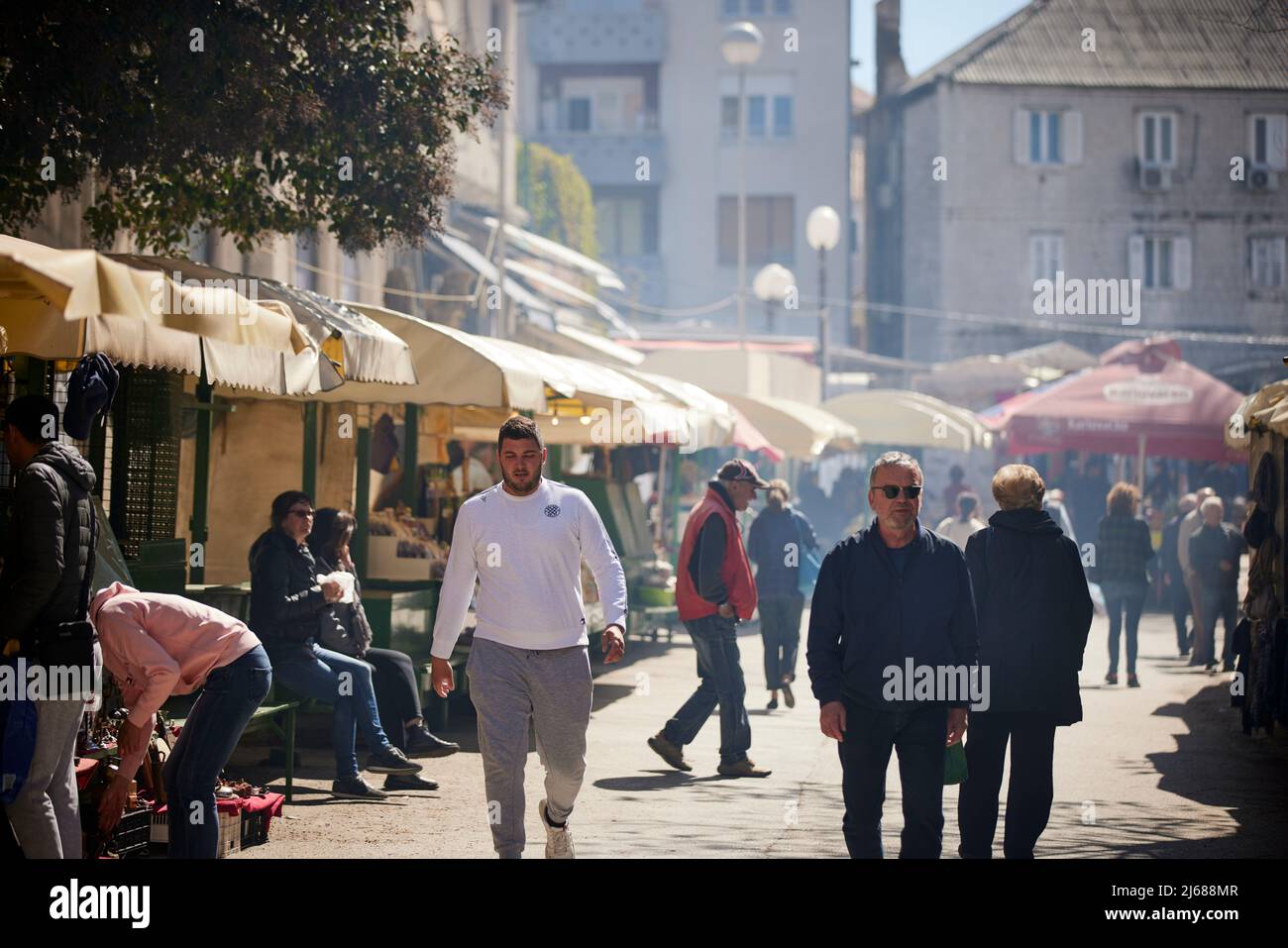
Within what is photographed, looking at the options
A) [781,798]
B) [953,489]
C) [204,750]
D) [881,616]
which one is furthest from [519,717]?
[953,489]

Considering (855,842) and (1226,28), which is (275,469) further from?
(1226,28)

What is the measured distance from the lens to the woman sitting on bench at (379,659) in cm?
1045

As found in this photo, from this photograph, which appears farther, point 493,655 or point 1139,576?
point 1139,576

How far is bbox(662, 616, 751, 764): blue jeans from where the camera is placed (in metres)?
11.5

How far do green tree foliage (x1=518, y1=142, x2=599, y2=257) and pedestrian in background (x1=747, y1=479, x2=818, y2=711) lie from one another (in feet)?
98.2

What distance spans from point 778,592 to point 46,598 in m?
9.38

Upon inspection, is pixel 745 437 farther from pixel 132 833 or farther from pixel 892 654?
pixel 892 654

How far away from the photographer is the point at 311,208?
1284 cm

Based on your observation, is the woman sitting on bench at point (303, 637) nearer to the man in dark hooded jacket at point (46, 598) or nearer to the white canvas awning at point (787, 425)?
the man in dark hooded jacket at point (46, 598)

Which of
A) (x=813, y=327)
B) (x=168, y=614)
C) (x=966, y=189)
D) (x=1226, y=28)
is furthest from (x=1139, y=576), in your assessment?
(x=813, y=327)

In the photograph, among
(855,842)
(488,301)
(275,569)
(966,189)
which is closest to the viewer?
(855,842)

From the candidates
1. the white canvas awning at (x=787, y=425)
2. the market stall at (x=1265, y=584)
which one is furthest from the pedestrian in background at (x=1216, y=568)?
the white canvas awning at (x=787, y=425)

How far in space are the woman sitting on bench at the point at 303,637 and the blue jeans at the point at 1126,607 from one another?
9.34 m
